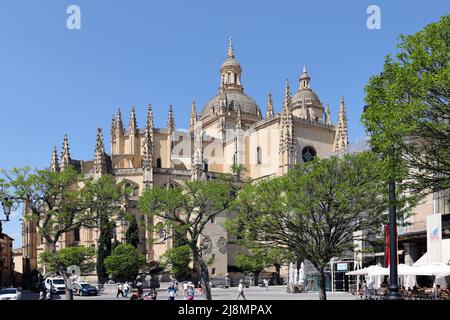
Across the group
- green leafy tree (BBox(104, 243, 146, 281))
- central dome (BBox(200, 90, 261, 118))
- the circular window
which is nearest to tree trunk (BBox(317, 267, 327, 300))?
green leafy tree (BBox(104, 243, 146, 281))

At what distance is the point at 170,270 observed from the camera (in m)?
65.0

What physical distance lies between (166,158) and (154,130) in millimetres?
4300

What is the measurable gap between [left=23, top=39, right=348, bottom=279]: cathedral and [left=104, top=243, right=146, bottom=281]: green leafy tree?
21.2 ft

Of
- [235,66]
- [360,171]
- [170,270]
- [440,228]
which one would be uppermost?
[235,66]

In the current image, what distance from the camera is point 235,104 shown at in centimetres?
9069

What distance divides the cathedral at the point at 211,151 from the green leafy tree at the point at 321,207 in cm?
3235

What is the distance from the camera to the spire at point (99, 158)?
6975 cm

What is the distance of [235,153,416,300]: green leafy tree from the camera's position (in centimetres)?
3139

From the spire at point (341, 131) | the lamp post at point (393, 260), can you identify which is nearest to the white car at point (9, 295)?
the lamp post at point (393, 260)

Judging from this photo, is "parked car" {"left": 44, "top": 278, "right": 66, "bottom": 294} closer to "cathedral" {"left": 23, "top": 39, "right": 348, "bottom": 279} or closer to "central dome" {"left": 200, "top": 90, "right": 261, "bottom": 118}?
"cathedral" {"left": 23, "top": 39, "right": 348, "bottom": 279}

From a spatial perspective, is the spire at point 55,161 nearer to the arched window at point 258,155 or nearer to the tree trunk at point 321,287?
the arched window at point 258,155
